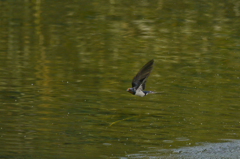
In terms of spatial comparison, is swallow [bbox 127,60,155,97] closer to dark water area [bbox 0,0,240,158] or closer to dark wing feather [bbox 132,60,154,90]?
dark wing feather [bbox 132,60,154,90]

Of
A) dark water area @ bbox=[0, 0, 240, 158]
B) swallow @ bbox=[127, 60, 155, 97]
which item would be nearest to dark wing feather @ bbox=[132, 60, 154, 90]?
swallow @ bbox=[127, 60, 155, 97]

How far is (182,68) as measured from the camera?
12.1 meters

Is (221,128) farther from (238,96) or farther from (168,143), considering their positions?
(238,96)

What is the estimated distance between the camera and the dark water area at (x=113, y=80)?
24.8ft

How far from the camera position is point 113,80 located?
36.5ft

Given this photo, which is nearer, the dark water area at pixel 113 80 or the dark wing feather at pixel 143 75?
the dark wing feather at pixel 143 75

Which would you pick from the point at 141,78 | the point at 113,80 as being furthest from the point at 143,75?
the point at 113,80

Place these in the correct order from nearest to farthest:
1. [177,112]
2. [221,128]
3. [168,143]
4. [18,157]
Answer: [18,157]
[168,143]
[221,128]
[177,112]

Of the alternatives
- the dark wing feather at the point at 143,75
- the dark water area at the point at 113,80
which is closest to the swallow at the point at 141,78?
the dark wing feather at the point at 143,75

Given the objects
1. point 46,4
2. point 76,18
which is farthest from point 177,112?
point 46,4

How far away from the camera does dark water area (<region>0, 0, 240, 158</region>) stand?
755 cm

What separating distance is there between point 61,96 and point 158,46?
17.0ft

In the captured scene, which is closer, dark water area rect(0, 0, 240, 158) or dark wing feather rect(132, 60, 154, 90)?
dark wing feather rect(132, 60, 154, 90)

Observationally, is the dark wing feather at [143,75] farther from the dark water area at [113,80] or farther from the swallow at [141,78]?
the dark water area at [113,80]
